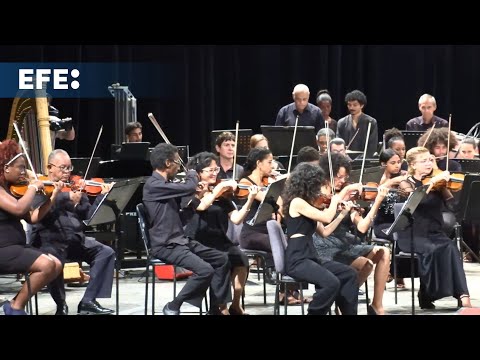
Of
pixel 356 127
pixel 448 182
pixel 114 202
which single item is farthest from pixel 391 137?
pixel 114 202

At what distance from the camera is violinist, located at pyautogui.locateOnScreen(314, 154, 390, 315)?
6.05 metres

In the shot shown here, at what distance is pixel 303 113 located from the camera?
9.35m

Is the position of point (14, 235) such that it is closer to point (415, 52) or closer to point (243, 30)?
point (243, 30)

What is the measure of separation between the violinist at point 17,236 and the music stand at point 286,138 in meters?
2.80

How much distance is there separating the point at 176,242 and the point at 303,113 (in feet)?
11.6

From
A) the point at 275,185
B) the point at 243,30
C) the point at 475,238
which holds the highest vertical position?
the point at 243,30

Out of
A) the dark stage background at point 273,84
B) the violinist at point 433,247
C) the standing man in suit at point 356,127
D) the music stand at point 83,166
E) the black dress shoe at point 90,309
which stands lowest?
the black dress shoe at point 90,309

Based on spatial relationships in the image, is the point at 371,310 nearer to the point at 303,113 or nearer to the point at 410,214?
the point at 410,214

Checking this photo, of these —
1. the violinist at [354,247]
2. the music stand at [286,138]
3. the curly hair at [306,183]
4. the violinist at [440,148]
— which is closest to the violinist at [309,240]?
the curly hair at [306,183]

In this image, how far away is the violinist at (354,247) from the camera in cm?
605

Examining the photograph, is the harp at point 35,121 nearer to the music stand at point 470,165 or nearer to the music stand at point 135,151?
the music stand at point 135,151

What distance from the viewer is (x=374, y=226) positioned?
22.8ft

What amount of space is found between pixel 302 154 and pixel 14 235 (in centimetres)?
221
